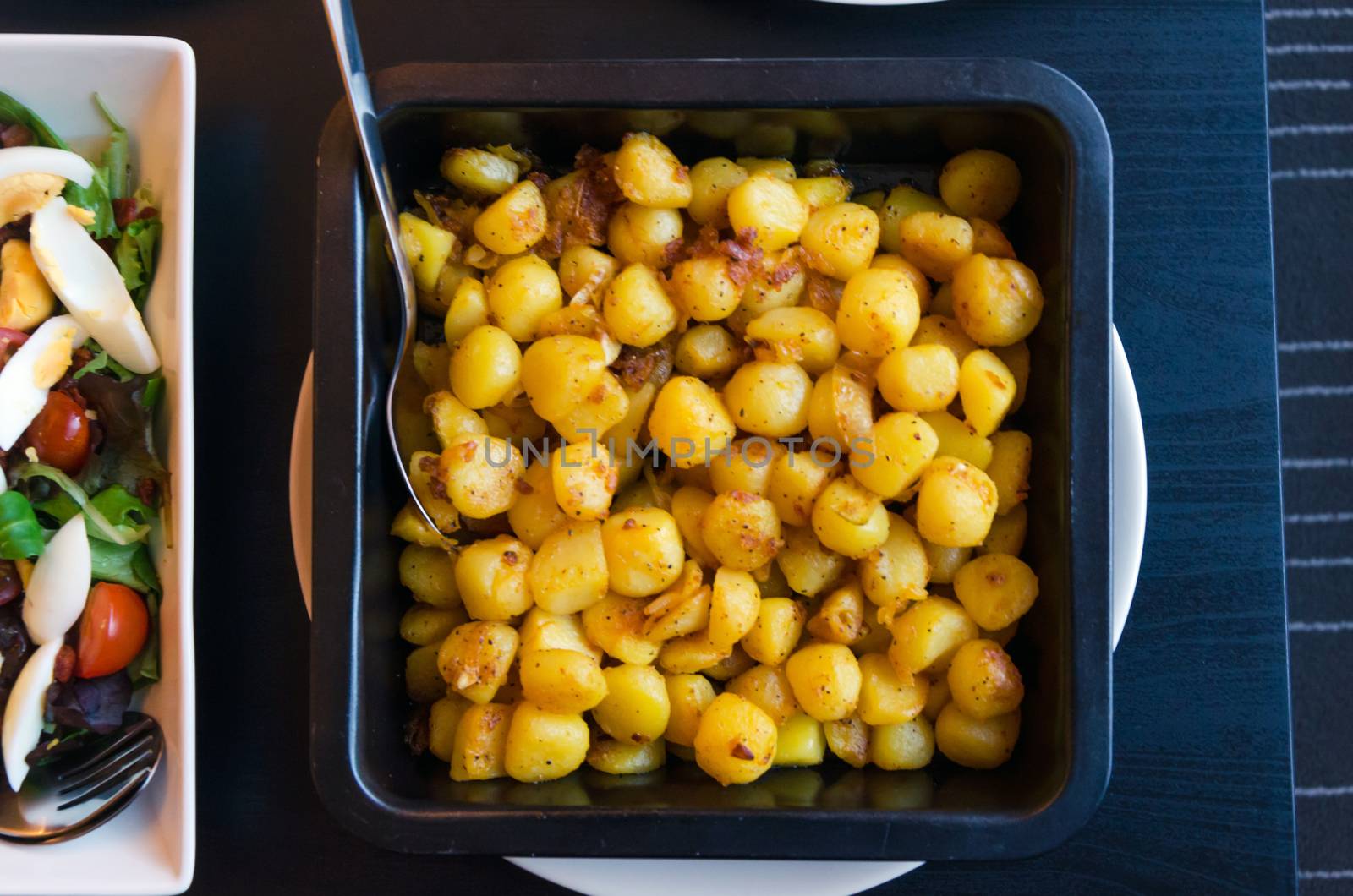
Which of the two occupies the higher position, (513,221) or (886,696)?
(513,221)

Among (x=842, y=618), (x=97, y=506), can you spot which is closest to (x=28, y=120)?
(x=97, y=506)

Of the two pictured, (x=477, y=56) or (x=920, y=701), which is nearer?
(x=920, y=701)

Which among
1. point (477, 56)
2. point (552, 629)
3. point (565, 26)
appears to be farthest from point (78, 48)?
point (552, 629)

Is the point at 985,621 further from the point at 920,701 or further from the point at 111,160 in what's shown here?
the point at 111,160

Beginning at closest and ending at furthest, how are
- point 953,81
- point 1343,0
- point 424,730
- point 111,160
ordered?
1. point 953,81
2. point 424,730
3. point 111,160
4. point 1343,0

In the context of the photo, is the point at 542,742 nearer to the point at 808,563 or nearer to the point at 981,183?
the point at 808,563

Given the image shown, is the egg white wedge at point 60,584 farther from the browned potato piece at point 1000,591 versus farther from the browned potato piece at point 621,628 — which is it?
the browned potato piece at point 1000,591

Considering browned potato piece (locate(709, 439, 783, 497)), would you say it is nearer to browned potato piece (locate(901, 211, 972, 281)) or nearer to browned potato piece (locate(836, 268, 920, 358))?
browned potato piece (locate(836, 268, 920, 358))
